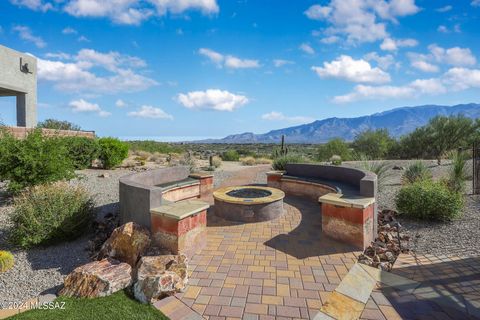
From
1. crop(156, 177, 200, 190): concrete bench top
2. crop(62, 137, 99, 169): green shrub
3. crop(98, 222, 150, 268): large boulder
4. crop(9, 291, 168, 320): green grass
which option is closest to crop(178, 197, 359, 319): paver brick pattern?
crop(9, 291, 168, 320): green grass

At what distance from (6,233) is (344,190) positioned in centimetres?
697

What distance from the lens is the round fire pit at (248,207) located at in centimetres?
573

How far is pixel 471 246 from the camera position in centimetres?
458

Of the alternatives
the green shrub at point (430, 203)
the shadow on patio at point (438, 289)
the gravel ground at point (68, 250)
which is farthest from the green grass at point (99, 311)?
the green shrub at point (430, 203)

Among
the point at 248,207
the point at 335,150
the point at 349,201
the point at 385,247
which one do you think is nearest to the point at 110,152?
the point at 248,207

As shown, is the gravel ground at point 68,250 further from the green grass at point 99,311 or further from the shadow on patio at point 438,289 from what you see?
the green grass at point 99,311

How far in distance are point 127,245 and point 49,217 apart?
1937 mm

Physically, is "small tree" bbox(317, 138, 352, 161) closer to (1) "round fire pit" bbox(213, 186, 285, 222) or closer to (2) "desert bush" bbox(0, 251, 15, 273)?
(1) "round fire pit" bbox(213, 186, 285, 222)

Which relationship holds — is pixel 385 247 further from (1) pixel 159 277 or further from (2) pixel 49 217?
(2) pixel 49 217

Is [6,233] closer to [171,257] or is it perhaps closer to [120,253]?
[120,253]

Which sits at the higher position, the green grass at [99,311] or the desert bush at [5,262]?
the desert bush at [5,262]

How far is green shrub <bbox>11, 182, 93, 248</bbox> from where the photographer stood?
460cm

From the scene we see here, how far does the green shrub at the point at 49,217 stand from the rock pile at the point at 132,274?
1412 mm

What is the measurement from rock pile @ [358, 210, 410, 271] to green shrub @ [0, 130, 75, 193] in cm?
721
